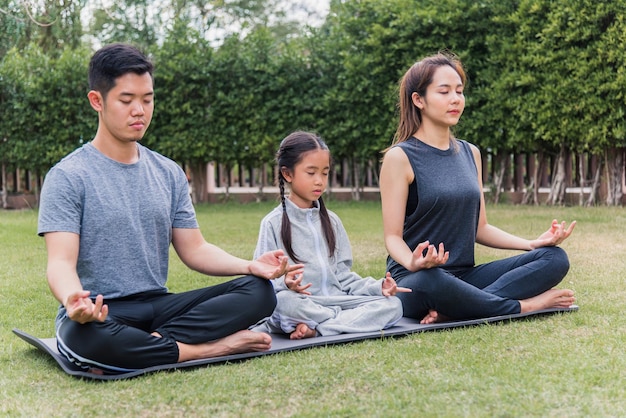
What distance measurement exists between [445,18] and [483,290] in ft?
27.9

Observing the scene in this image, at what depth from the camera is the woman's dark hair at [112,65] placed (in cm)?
315

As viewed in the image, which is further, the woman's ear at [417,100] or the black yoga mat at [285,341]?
the woman's ear at [417,100]

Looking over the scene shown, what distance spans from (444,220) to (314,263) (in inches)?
27.7

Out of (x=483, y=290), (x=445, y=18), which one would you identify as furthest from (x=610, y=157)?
(x=483, y=290)

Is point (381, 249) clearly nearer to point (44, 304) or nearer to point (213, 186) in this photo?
point (44, 304)

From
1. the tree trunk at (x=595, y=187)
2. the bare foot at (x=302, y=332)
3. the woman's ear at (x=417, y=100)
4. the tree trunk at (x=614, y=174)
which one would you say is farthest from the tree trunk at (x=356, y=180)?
the bare foot at (x=302, y=332)

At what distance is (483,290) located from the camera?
4.02 m

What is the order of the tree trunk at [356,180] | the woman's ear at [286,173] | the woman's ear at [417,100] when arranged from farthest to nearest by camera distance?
the tree trunk at [356,180], the woman's ear at [417,100], the woman's ear at [286,173]

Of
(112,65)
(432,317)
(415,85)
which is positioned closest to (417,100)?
(415,85)

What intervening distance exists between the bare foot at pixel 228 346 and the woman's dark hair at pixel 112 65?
106 centimetres

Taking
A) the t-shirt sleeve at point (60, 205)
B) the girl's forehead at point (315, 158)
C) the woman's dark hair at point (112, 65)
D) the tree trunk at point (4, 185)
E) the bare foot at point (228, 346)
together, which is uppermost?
the woman's dark hair at point (112, 65)

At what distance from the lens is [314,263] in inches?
155

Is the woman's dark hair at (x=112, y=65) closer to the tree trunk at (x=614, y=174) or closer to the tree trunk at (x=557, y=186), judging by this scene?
the tree trunk at (x=614, y=174)

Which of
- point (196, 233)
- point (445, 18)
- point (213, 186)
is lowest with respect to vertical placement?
point (213, 186)
